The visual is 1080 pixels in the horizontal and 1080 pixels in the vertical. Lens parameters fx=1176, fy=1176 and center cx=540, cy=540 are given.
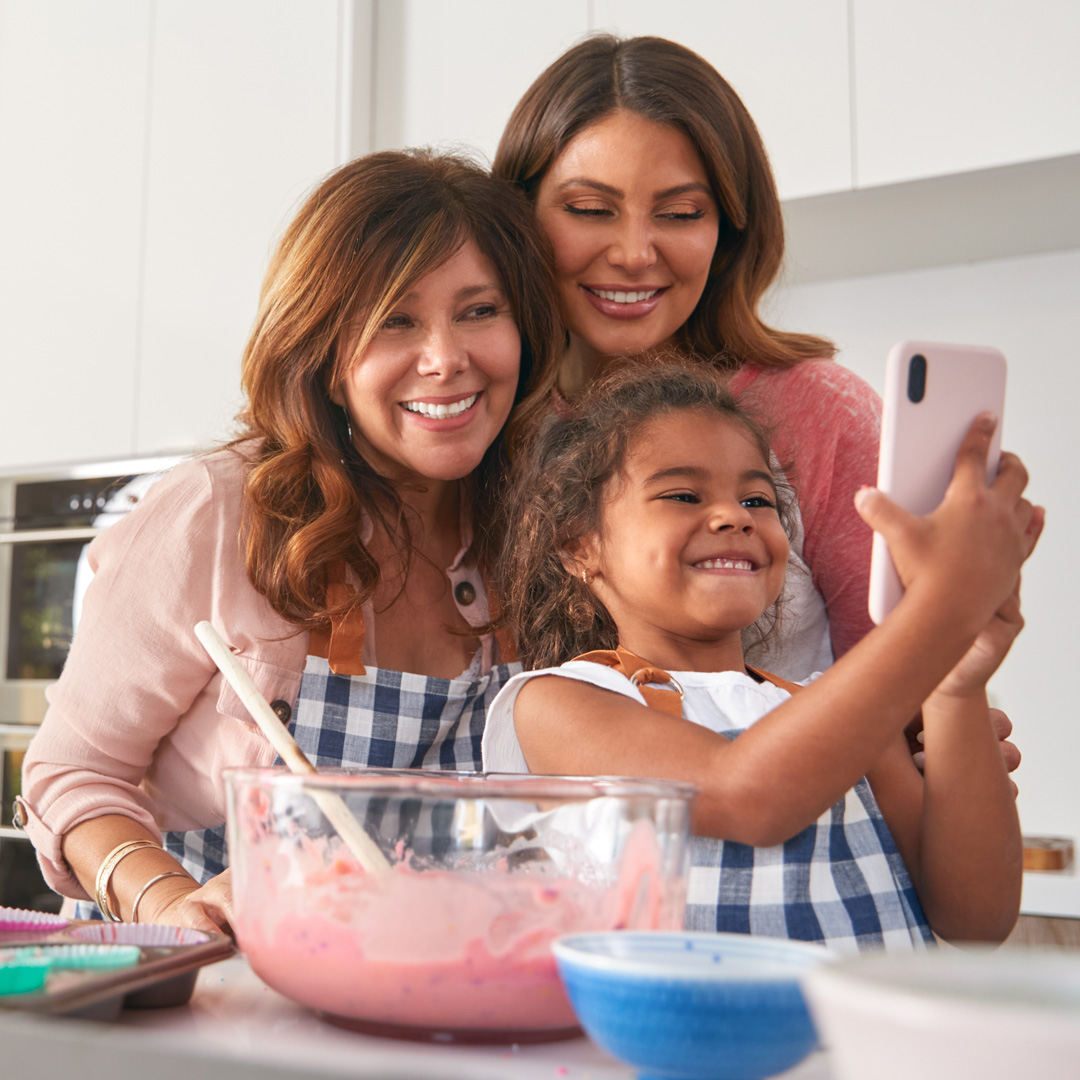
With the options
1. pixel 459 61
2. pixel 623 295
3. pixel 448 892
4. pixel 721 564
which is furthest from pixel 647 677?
pixel 459 61

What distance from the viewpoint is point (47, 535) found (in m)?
2.48

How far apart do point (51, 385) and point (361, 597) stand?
1795 mm

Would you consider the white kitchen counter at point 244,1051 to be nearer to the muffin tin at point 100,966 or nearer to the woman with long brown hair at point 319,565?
the muffin tin at point 100,966

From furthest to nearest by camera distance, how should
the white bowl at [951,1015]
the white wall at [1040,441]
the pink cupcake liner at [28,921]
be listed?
the white wall at [1040,441] < the pink cupcake liner at [28,921] < the white bowl at [951,1015]

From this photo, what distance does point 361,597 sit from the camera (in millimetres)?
1129

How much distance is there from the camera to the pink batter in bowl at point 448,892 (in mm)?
432

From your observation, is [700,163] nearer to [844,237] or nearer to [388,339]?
[388,339]

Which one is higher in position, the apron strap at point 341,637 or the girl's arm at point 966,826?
the apron strap at point 341,637

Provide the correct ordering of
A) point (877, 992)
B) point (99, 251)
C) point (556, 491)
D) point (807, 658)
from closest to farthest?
point (877, 992)
point (556, 491)
point (807, 658)
point (99, 251)

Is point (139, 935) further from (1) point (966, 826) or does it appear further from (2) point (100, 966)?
(1) point (966, 826)

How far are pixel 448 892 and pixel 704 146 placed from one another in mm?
1041

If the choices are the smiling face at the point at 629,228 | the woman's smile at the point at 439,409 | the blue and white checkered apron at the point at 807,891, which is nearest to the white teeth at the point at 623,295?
the smiling face at the point at 629,228

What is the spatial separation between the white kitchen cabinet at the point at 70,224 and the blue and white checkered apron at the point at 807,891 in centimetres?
206

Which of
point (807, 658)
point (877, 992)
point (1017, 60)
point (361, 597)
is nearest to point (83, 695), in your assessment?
point (361, 597)
